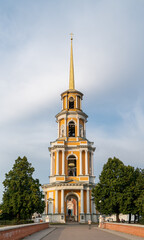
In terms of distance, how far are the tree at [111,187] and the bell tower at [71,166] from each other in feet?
20.6

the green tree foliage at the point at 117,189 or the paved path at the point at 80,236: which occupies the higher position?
the green tree foliage at the point at 117,189

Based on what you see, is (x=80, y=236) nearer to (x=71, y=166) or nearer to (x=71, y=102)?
(x=71, y=166)

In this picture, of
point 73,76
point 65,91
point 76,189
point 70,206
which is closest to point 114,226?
point 76,189

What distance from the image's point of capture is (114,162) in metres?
38.7

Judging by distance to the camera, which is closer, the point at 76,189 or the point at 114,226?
the point at 114,226

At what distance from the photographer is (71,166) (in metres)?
48.2

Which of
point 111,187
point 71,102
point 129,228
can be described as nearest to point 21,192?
point 111,187

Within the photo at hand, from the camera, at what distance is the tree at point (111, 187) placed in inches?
1387

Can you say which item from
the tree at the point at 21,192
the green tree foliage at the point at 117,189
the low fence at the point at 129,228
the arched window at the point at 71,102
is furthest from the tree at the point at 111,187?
the arched window at the point at 71,102

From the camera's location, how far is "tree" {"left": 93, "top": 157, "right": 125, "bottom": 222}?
116 ft

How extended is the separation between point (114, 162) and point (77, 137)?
11.6 m

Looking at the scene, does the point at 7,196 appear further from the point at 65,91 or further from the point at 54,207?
the point at 65,91

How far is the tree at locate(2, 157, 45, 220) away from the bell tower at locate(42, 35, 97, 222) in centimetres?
1020

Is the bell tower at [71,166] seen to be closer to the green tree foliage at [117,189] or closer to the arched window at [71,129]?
the arched window at [71,129]
